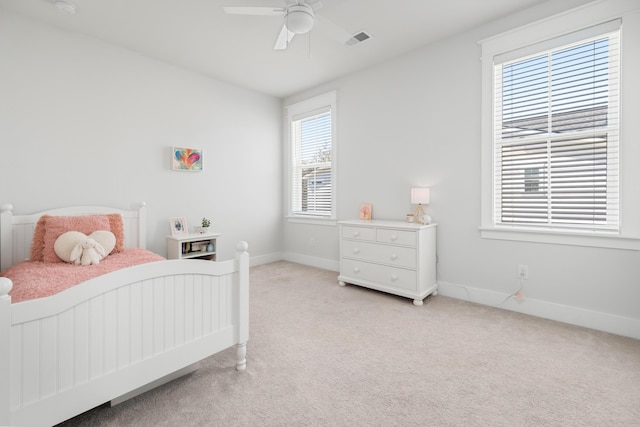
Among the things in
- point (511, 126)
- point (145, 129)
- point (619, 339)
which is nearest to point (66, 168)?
point (145, 129)

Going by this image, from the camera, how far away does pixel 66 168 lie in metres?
2.94

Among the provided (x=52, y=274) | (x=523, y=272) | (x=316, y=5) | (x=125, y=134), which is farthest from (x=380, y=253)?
(x=125, y=134)

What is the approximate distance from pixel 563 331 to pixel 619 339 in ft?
1.09

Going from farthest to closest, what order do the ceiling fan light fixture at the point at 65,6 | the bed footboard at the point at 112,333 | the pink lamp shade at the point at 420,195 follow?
the pink lamp shade at the point at 420,195, the ceiling fan light fixture at the point at 65,6, the bed footboard at the point at 112,333

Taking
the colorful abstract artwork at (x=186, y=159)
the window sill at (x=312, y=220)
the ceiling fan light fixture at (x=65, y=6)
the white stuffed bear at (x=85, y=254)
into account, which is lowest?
the white stuffed bear at (x=85, y=254)

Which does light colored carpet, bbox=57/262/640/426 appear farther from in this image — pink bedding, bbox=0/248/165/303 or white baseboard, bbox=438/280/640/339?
pink bedding, bbox=0/248/165/303

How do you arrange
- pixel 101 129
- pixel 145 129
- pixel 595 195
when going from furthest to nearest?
pixel 145 129
pixel 101 129
pixel 595 195

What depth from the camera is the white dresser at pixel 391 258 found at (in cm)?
296

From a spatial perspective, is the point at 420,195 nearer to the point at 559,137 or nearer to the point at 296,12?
the point at 559,137

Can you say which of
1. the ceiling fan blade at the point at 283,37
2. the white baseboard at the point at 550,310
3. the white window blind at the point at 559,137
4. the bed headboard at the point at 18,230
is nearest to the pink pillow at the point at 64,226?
the bed headboard at the point at 18,230

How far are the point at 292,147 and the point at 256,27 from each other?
2104 millimetres

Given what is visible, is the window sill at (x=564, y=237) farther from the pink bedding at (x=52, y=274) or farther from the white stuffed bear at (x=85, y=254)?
the white stuffed bear at (x=85, y=254)

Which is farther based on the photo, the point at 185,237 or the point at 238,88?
the point at 238,88

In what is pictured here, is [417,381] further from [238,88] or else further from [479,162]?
[238,88]
